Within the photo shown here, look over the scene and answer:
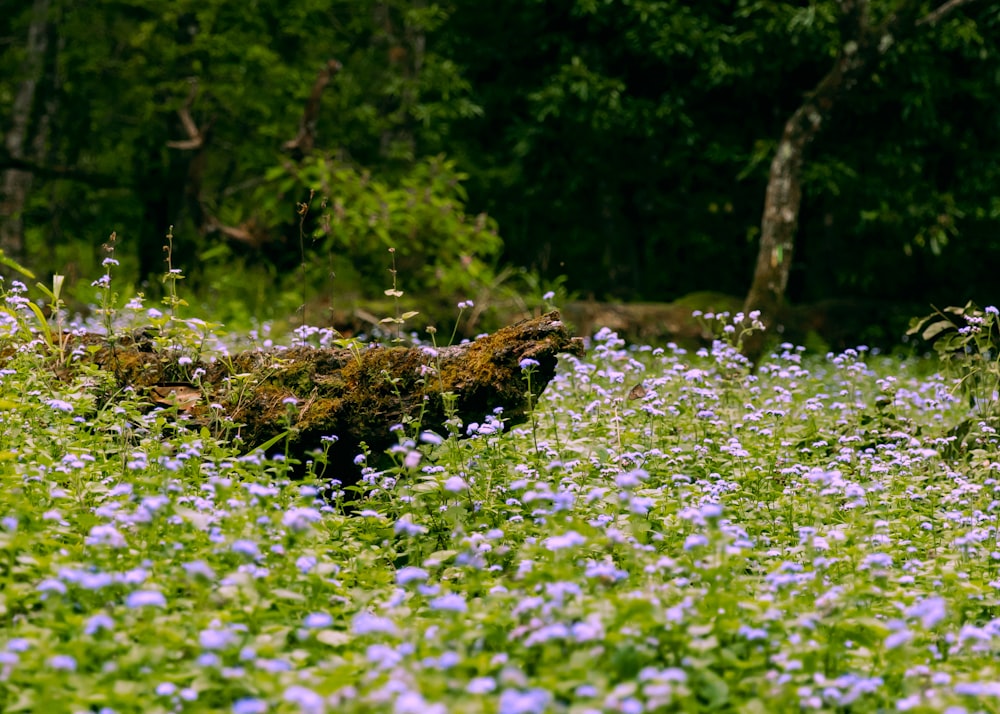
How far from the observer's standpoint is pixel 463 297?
467 inches

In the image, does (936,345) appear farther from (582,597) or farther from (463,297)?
(463,297)

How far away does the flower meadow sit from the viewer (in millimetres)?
2838

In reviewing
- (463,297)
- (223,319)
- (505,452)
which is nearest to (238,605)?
(505,452)

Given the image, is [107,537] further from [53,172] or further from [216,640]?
[53,172]

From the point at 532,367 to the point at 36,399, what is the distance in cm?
259

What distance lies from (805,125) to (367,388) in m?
8.25

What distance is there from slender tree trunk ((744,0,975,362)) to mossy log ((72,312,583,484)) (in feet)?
22.0

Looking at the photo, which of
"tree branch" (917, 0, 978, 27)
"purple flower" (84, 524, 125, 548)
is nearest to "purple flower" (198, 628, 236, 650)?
"purple flower" (84, 524, 125, 548)

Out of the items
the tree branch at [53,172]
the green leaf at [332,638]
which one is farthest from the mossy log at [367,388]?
the tree branch at [53,172]

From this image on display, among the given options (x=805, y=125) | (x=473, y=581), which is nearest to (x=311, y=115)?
(x=805, y=125)

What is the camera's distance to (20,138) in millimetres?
15539

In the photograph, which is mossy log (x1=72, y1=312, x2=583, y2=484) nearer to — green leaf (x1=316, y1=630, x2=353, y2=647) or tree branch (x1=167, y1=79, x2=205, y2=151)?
green leaf (x1=316, y1=630, x2=353, y2=647)

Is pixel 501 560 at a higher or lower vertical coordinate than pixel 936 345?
lower

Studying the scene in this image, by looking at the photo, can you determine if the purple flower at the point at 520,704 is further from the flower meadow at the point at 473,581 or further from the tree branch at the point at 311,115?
the tree branch at the point at 311,115
